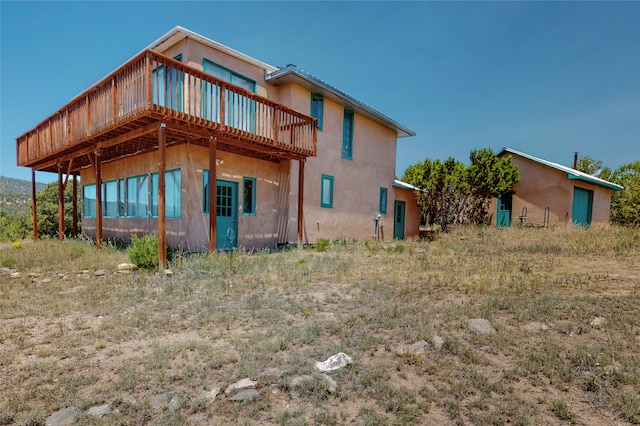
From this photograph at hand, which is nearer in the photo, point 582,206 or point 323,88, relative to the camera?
point 323,88

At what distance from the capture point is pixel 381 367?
3.12m

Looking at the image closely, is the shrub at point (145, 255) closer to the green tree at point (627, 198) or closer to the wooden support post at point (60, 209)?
the wooden support post at point (60, 209)

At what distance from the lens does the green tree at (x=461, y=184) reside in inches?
669

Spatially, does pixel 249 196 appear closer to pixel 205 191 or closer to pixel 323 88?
pixel 205 191

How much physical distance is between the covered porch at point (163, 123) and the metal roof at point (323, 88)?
5.01ft

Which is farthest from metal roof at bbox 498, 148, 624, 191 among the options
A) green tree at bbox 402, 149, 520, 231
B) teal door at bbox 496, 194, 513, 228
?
teal door at bbox 496, 194, 513, 228

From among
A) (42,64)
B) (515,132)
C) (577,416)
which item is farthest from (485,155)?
(42,64)

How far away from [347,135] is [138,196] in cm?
911

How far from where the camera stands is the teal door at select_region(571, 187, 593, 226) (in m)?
17.1

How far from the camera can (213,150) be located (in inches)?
348

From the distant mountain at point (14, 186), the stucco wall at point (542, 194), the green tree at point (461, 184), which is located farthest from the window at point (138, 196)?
the distant mountain at point (14, 186)

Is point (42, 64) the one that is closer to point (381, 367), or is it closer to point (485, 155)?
point (381, 367)

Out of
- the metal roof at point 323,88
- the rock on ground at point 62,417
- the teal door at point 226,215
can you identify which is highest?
the metal roof at point 323,88

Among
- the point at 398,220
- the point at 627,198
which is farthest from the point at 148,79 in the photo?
the point at 627,198
